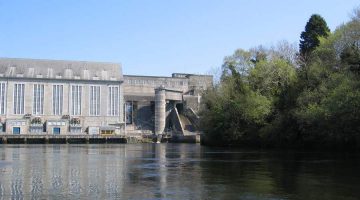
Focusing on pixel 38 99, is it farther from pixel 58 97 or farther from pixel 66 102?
pixel 66 102

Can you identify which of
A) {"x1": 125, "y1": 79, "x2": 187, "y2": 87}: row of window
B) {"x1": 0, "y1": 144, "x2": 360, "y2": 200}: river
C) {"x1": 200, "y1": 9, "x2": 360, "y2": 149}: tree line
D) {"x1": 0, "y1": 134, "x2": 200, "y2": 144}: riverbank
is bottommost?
{"x1": 0, "y1": 144, "x2": 360, "y2": 200}: river

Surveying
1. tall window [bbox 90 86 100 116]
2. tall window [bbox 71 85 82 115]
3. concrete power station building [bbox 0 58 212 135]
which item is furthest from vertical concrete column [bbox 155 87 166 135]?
tall window [bbox 71 85 82 115]

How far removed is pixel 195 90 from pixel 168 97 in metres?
11.1

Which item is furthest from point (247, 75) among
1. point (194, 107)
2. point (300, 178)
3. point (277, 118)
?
point (194, 107)

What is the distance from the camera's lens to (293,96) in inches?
2712

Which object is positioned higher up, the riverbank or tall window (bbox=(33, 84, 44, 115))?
tall window (bbox=(33, 84, 44, 115))

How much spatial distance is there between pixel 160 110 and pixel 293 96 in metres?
102

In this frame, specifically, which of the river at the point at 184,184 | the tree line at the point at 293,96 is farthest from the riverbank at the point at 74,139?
the river at the point at 184,184

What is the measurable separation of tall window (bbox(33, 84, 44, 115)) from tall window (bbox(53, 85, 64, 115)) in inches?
151

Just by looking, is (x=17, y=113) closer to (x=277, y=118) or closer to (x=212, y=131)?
(x=212, y=131)

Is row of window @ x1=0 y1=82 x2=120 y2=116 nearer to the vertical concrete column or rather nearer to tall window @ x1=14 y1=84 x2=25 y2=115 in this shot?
tall window @ x1=14 y1=84 x2=25 y2=115

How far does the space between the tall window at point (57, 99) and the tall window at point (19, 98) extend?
1005 cm

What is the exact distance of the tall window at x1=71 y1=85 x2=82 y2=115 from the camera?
15975 cm

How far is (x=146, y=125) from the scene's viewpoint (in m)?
179
